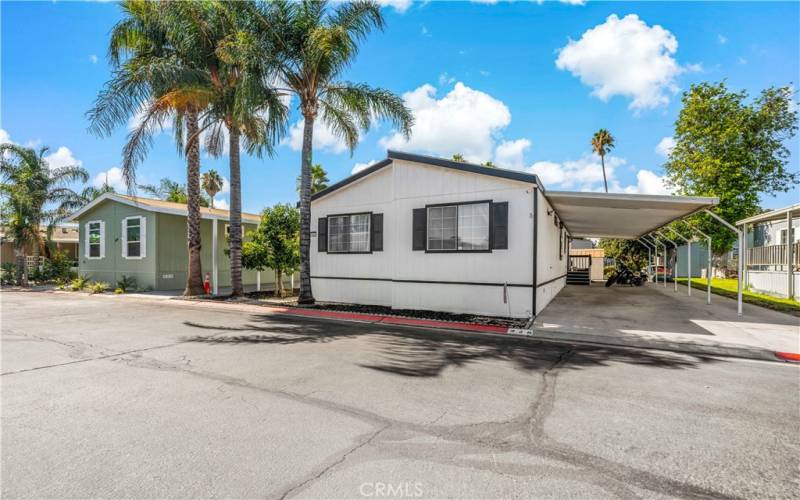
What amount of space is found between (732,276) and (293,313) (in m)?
31.9

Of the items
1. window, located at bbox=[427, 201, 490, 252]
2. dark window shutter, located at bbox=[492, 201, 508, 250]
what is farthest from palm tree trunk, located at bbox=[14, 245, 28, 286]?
dark window shutter, located at bbox=[492, 201, 508, 250]

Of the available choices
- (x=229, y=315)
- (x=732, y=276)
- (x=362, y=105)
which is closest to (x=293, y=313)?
(x=229, y=315)

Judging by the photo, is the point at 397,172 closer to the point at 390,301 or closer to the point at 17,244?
the point at 390,301

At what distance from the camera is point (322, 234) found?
13.0 metres

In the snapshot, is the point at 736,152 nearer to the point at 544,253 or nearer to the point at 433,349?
the point at 544,253

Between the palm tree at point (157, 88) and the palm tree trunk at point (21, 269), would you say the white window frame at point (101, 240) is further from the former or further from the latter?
the palm tree at point (157, 88)

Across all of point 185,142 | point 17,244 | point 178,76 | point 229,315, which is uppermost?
point 178,76

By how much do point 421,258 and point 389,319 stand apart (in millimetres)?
2111

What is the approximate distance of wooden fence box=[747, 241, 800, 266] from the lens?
1365 cm

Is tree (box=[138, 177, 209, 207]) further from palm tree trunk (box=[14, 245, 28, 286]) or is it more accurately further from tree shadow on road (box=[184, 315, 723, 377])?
tree shadow on road (box=[184, 315, 723, 377])

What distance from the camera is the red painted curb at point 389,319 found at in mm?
8508

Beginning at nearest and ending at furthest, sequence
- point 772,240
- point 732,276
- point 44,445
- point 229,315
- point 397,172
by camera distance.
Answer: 1. point 44,445
2. point 229,315
3. point 397,172
4. point 772,240
5. point 732,276

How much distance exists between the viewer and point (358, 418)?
3.65 metres

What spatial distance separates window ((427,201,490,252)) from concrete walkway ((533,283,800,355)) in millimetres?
2538
